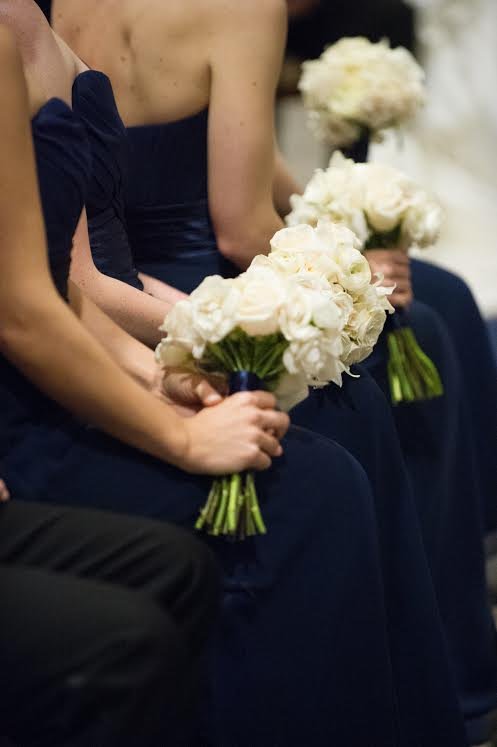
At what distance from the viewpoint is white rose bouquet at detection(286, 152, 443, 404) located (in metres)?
2.23

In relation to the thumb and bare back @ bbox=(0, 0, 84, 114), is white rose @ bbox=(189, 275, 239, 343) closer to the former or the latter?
the thumb

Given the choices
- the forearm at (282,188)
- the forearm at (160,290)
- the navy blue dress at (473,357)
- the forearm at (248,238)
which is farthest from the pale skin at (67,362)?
the navy blue dress at (473,357)

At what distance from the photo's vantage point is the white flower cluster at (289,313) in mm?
1486

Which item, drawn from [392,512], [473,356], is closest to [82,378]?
[392,512]

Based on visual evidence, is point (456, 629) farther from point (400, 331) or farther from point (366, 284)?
point (366, 284)

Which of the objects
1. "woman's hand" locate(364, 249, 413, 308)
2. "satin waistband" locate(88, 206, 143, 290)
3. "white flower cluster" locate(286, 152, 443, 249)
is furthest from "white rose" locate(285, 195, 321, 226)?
"satin waistband" locate(88, 206, 143, 290)

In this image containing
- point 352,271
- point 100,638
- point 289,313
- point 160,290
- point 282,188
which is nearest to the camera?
point 100,638

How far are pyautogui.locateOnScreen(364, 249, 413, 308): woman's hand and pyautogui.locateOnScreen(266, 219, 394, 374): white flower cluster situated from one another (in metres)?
0.49

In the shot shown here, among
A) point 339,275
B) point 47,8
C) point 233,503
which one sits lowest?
point 233,503

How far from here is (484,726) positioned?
6.98ft

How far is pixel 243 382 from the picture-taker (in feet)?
5.06

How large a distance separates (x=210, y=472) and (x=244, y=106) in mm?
808

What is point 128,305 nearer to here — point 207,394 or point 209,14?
point 207,394

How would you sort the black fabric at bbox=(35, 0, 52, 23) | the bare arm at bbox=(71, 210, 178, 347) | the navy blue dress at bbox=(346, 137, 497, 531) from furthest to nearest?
the navy blue dress at bbox=(346, 137, 497, 531)
the black fabric at bbox=(35, 0, 52, 23)
the bare arm at bbox=(71, 210, 178, 347)
